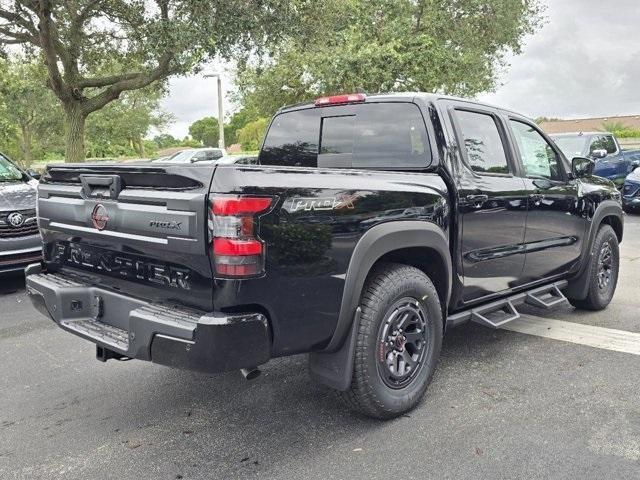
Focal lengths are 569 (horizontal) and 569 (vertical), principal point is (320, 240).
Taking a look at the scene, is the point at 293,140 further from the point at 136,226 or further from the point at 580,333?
the point at 580,333

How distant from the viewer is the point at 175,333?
256 centimetres

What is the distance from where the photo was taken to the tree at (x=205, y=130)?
9590 cm

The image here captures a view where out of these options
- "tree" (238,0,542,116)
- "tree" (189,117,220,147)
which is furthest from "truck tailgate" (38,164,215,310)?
"tree" (189,117,220,147)

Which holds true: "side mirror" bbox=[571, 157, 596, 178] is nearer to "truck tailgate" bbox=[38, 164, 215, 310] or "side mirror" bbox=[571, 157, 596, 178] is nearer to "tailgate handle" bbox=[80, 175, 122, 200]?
"truck tailgate" bbox=[38, 164, 215, 310]

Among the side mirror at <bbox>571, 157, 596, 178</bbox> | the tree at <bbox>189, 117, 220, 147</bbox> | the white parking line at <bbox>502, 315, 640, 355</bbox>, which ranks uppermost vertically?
the tree at <bbox>189, 117, 220, 147</bbox>

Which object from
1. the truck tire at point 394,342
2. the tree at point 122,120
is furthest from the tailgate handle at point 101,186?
the tree at point 122,120

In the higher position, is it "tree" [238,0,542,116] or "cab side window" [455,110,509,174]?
"tree" [238,0,542,116]

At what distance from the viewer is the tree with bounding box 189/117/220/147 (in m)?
95.9

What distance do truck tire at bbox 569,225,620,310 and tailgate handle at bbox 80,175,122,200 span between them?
164 inches

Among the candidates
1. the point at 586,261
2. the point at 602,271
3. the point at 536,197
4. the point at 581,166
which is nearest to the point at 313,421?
the point at 536,197

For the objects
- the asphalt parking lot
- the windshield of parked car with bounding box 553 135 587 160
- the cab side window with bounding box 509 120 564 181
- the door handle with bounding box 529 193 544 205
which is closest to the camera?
the asphalt parking lot

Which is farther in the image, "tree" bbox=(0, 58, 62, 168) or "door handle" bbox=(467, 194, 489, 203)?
"tree" bbox=(0, 58, 62, 168)

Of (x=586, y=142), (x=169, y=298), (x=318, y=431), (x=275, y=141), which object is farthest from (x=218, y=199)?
(x=586, y=142)

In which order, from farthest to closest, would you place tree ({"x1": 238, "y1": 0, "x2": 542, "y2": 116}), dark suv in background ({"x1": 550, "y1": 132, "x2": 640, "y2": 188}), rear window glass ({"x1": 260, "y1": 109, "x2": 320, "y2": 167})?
tree ({"x1": 238, "y1": 0, "x2": 542, "y2": 116})
dark suv in background ({"x1": 550, "y1": 132, "x2": 640, "y2": 188})
rear window glass ({"x1": 260, "y1": 109, "x2": 320, "y2": 167})
